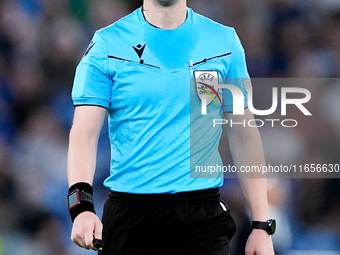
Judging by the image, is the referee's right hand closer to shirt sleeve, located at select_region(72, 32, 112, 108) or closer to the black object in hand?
the black object in hand

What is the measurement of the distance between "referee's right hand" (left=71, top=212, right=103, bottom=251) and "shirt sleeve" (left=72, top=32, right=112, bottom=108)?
23.6 inches

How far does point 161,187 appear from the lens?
7.85ft

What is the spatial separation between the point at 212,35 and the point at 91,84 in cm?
73

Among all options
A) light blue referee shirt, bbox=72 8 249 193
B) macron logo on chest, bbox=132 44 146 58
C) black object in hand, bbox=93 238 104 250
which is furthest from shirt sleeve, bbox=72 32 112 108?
black object in hand, bbox=93 238 104 250

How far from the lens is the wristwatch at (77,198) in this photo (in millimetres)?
2141

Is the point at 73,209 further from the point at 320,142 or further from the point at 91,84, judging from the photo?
the point at 320,142

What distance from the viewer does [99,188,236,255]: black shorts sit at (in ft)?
7.68

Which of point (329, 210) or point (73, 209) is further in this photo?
point (329, 210)

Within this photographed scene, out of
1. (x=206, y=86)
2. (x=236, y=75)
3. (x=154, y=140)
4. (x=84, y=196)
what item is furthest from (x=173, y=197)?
(x=236, y=75)

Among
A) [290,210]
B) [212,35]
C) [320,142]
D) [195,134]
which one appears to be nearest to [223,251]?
[195,134]

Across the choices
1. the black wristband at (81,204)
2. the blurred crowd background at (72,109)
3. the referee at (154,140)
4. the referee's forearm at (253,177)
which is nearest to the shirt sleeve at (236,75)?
the referee at (154,140)

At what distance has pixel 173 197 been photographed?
2375 millimetres

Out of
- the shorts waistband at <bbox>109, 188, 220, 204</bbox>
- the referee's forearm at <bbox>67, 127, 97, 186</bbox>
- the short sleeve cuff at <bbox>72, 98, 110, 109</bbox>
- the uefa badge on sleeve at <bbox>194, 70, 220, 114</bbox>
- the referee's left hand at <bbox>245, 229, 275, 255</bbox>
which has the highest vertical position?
the uefa badge on sleeve at <bbox>194, 70, 220, 114</bbox>

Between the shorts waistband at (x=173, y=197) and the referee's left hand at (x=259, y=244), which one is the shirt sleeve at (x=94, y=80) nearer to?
the shorts waistband at (x=173, y=197)
